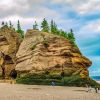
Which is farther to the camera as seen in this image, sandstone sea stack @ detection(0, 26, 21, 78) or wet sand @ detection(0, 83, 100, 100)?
sandstone sea stack @ detection(0, 26, 21, 78)

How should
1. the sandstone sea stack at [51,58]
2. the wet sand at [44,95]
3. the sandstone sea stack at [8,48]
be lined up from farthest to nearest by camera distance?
the sandstone sea stack at [8,48] < the sandstone sea stack at [51,58] < the wet sand at [44,95]

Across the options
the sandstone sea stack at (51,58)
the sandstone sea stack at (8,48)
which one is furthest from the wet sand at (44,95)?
the sandstone sea stack at (8,48)

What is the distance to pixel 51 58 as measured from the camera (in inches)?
3959

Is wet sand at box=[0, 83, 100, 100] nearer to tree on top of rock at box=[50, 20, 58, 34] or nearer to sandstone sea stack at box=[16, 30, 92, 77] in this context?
sandstone sea stack at box=[16, 30, 92, 77]

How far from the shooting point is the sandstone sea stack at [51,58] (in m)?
98.3

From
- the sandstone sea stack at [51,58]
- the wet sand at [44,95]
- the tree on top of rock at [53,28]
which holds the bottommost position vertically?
the wet sand at [44,95]

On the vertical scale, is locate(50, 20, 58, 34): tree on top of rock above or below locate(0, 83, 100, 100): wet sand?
above

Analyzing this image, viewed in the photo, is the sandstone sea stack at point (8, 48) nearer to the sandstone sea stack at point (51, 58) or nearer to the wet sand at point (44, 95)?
the sandstone sea stack at point (51, 58)

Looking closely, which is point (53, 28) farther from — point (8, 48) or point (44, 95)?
point (44, 95)

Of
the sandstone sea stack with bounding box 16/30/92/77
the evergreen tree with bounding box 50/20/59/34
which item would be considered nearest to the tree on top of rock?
the evergreen tree with bounding box 50/20/59/34

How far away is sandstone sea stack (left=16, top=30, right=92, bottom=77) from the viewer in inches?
3871

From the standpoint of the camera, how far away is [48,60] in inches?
3952

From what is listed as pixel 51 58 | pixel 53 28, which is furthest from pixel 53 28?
pixel 51 58

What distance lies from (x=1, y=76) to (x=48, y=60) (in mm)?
31100
